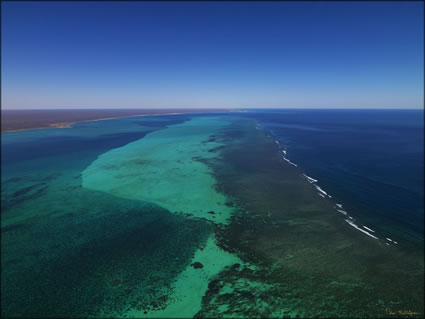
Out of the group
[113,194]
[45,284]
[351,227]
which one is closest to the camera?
[45,284]

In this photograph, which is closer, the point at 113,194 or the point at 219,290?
the point at 219,290

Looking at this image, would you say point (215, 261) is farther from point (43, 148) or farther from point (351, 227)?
point (43, 148)

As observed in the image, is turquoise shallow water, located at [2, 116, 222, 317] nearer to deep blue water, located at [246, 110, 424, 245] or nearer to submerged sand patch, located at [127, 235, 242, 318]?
submerged sand patch, located at [127, 235, 242, 318]

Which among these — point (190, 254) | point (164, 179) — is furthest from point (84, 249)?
point (164, 179)

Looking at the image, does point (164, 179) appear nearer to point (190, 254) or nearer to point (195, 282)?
point (190, 254)

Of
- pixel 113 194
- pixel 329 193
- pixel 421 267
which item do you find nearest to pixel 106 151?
pixel 113 194

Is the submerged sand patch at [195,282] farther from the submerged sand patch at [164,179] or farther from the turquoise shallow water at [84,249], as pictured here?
the submerged sand patch at [164,179]
